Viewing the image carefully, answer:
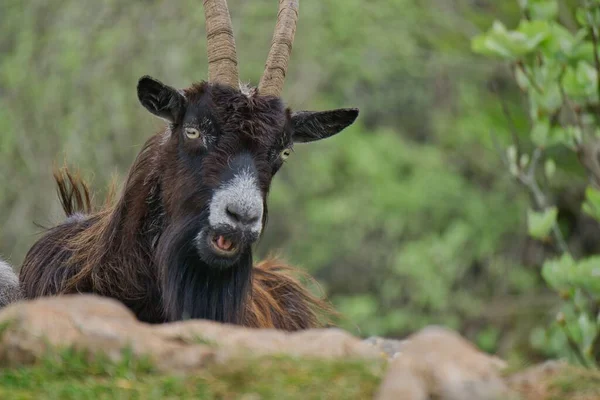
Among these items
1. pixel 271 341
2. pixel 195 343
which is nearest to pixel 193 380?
pixel 195 343

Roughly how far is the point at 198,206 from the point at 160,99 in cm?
89

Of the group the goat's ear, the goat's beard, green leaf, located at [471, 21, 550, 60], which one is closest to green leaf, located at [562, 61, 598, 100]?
green leaf, located at [471, 21, 550, 60]

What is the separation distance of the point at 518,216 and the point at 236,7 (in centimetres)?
681

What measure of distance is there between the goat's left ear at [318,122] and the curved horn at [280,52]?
0.87ft

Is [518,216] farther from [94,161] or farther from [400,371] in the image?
[400,371]

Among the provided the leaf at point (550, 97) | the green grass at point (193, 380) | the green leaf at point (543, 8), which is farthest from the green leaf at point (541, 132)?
the green grass at point (193, 380)

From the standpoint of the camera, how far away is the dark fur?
718 centimetres

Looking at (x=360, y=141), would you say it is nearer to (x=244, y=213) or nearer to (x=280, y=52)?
(x=280, y=52)

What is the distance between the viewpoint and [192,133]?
7293 millimetres

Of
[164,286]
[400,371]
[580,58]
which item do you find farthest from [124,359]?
[580,58]

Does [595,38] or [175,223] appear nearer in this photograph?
[175,223]

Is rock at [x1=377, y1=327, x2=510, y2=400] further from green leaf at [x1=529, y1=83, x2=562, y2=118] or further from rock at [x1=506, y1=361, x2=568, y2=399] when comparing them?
green leaf at [x1=529, y1=83, x2=562, y2=118]

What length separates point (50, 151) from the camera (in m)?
19.5

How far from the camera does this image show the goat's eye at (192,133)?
7.27 m
